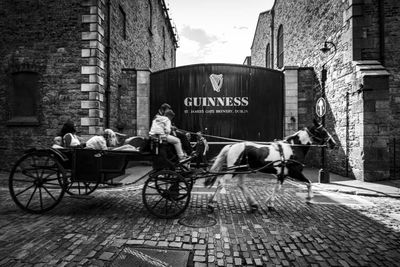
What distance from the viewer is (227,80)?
11.3 m

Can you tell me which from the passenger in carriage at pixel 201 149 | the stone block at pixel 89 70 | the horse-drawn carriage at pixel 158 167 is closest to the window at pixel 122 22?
the stone block at pixel 89 70

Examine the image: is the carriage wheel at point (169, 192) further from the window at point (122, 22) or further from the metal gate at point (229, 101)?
the window at point (122, 22)

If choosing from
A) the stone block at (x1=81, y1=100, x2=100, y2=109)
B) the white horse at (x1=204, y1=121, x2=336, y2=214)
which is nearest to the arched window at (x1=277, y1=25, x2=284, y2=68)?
the stone block at (x1=81, y1=100, x2=100, y2=109)

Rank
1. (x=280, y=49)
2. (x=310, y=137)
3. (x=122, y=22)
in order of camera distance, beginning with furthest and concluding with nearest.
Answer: (x=280, y=49) < (x=122, y=22) < (x=310, y=137)

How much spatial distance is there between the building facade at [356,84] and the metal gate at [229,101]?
2.53 feet

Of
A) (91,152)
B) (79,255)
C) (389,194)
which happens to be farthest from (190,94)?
(79,255)

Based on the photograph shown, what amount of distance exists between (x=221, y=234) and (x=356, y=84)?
7.64 metres

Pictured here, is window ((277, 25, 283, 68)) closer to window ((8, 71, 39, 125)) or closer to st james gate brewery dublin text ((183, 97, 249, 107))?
st james gate brewery dublin text ((183, 97, 249, 107))

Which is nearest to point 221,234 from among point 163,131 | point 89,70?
point 163,131

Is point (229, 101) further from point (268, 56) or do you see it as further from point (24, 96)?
point (268, 56)

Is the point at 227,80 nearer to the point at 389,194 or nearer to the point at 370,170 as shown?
the point at 370,170

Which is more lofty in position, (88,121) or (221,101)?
(221,101)

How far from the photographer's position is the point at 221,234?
12.6ft

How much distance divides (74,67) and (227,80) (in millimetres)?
6254
